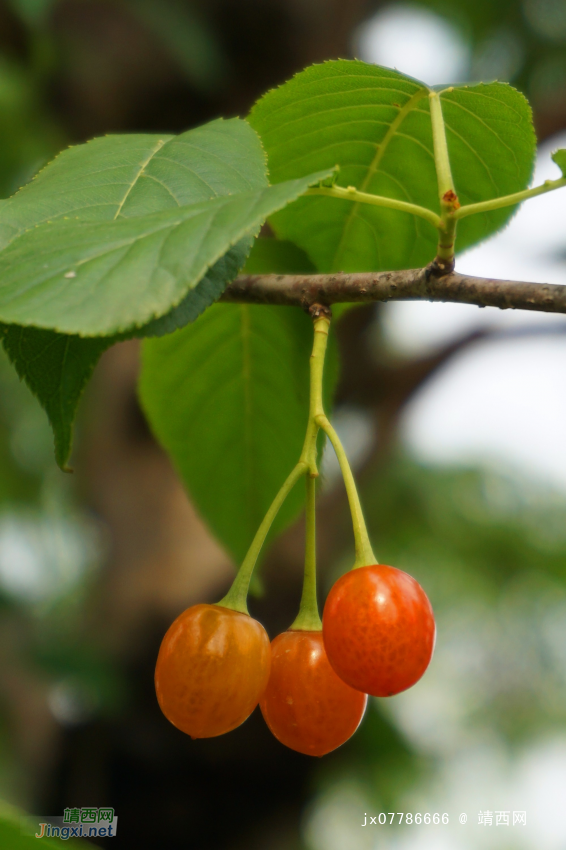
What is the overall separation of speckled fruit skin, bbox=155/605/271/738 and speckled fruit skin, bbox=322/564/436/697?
2.7 inches

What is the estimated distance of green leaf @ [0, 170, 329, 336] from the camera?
0.43 m

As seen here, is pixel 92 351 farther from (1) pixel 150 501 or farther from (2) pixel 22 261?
(1) pixel 150 501

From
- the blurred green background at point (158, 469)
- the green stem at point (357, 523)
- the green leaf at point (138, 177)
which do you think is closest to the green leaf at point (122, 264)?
the green leaf at point (138, 177)

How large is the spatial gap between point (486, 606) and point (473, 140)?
5086 millimetres

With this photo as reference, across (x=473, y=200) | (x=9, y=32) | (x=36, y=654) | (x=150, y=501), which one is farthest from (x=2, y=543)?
(x=473, y=200)

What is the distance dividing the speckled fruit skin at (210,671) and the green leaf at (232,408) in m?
0.42

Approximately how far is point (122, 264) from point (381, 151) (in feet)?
1.84

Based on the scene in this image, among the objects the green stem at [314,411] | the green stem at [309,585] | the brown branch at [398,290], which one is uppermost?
the brown branch at [398,290]

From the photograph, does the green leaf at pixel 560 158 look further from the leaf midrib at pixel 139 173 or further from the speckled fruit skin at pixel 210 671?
the speckled fruit skin at pixel 210 671

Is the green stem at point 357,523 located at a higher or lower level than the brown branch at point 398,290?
lower

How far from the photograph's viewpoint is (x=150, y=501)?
2.92m

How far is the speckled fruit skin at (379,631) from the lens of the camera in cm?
52

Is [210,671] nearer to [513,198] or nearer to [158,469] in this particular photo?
[513,198]

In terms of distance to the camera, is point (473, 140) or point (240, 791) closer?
point (473, 140)
